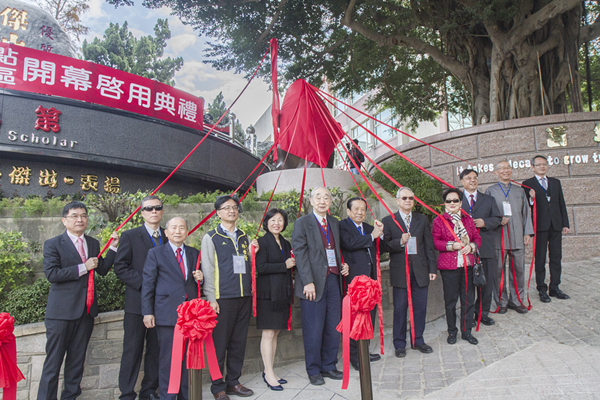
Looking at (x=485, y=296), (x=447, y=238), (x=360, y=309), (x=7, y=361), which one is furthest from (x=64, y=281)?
(x=485, y=296)

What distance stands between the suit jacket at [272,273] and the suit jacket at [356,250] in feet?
2.12

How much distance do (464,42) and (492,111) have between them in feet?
6.70

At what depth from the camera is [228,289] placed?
3428mm

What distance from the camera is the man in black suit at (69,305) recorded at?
3160 mm

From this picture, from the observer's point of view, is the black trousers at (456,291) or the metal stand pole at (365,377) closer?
the metal stand pole at (365,377)

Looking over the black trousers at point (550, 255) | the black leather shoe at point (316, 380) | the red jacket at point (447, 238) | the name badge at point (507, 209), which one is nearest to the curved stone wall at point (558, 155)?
the black trousers at point (550, 255)

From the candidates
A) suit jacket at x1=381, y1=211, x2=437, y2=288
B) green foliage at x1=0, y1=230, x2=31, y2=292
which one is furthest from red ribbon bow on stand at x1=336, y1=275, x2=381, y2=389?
green foliage at x1=0, y1=230, x2=31, y2=292

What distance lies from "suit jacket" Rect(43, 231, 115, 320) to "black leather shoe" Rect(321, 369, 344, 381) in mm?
2148

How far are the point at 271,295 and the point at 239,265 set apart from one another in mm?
416

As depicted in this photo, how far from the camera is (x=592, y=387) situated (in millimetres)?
2818

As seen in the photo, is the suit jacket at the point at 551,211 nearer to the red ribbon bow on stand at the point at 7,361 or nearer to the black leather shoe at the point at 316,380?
the black leather shoe at the point at 316,380

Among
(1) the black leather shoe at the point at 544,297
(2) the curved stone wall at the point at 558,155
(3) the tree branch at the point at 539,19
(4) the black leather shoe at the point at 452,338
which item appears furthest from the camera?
(3) the tree branch at the point at 539,19

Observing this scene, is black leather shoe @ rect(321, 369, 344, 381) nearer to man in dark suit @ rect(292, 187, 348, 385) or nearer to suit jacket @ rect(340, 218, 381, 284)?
man in dark suit @ rect(292, 187, 348, 385)

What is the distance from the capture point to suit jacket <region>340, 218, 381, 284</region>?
12.8 feet
